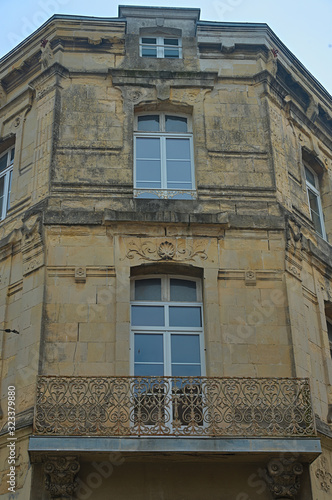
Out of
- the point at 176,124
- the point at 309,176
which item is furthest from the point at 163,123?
the point at 309,176

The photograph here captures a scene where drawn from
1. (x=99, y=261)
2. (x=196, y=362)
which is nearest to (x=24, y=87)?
(x=99, y=261)

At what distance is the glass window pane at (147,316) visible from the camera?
1226cm

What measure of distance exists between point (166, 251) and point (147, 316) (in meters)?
1.13

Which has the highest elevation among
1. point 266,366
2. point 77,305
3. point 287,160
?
point 287,160

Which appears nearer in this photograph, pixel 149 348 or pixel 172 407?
pixel 172 407

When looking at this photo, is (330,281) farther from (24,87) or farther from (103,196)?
(24,87)

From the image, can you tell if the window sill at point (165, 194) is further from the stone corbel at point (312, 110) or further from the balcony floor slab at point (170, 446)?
the balcony floor slab at point (170, 446)

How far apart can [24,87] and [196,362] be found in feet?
22.8

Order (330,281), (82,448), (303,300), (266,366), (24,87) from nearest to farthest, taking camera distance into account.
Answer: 1. (82,448)
2. (266,366)
3. (303,300)
4. (330,281)
5. (24,87)

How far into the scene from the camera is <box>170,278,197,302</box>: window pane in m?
12.6

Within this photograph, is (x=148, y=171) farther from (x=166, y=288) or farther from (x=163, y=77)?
(x=166, y=288)

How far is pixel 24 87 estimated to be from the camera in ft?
50.2

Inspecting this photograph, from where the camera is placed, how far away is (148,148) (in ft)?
46.4

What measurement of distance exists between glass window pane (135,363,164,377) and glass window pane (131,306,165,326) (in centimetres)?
76
